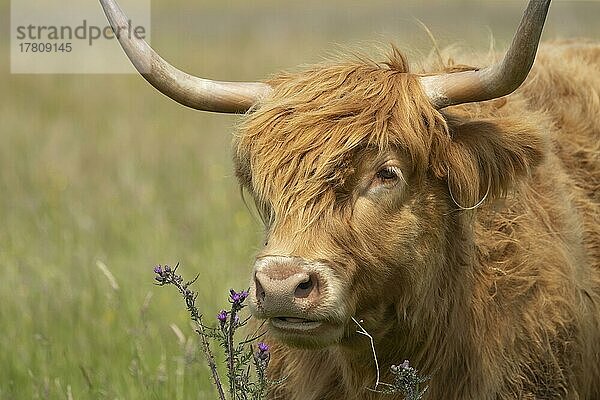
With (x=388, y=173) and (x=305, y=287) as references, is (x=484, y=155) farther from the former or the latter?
(x=305, y=287)

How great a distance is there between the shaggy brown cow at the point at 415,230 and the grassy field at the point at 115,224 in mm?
540

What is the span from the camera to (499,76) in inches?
159

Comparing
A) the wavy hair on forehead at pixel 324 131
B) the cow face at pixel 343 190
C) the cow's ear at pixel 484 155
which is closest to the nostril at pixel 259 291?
the cow face at pixel 343 190

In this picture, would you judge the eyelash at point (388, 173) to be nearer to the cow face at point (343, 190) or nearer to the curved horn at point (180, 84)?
the cow face at point (343, 190)

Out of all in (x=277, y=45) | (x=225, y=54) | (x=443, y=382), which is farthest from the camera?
(x=277, y=45)

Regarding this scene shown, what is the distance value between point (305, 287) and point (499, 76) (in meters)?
1.07

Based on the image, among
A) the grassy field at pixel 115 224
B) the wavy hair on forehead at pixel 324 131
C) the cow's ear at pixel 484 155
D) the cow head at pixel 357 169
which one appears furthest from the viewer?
the grassy field at pixel 115 224

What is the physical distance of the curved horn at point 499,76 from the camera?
3.78 metres

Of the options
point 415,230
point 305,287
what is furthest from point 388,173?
point 305,287

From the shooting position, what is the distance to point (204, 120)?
13.1 meters

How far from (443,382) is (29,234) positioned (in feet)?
15.3

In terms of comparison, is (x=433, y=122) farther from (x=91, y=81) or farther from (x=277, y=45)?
(x=277, y=45)

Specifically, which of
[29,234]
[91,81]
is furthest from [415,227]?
[91,81]

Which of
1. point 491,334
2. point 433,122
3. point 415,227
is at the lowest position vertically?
point 491,334
